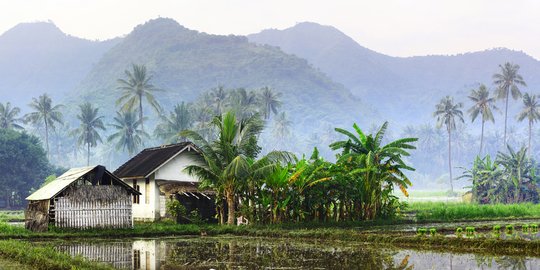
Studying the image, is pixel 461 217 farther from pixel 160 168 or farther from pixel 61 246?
pixel 61 246

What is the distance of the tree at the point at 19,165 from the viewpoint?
70250 millimetres

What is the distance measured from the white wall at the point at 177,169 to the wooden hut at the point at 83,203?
753cm

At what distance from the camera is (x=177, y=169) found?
37406 mm

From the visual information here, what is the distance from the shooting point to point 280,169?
30.1m

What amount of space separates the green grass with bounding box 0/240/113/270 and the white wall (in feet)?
58.4

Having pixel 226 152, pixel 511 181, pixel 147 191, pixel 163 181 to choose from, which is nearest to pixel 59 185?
pixel 226 152

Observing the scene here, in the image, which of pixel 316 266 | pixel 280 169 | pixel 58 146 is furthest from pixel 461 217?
pixel 58 146

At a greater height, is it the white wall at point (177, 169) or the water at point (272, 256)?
the white wall at point (177, 169)

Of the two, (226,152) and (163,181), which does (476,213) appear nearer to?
(226,152)

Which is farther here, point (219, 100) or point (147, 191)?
point (219, 100)

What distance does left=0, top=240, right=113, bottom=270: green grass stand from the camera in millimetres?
14277

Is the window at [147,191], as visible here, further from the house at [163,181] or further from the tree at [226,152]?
the tree at [226,152]

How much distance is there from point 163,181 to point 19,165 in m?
40.6

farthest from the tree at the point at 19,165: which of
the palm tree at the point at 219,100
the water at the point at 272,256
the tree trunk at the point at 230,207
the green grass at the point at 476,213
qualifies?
the water at the point at 272,256
